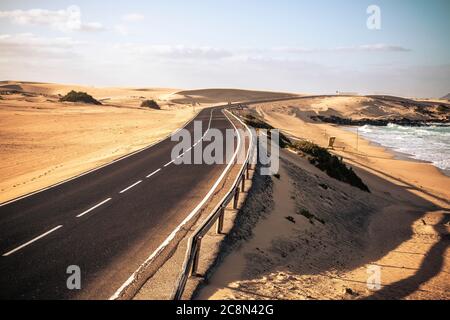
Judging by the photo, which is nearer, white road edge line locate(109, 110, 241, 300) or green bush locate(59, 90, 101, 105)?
white road edge line locate(109, 110, 241, 300)


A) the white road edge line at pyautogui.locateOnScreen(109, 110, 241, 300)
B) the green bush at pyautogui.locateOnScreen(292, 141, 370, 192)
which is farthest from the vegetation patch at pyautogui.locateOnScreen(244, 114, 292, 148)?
the white road edge line at pyautogui.locateOnScreen(109, 110, 241, 300)

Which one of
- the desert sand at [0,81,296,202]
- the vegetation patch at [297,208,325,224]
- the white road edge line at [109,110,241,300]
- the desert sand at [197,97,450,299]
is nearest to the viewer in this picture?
the white road edge line at [109,110,241,300]

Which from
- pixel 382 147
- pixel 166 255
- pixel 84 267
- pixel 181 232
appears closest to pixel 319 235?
pixel 181 232

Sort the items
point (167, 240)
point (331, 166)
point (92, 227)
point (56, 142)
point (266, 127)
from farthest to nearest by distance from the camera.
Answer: point (266, 127), point (56, 142), point (331, 166), point (92, 227), point (167, 240)

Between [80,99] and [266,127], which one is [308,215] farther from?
[80,99]

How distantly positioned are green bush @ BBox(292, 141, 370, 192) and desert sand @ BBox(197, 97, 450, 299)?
100cm

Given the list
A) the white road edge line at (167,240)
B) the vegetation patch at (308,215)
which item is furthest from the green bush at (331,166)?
the white road edge line at (167,240)

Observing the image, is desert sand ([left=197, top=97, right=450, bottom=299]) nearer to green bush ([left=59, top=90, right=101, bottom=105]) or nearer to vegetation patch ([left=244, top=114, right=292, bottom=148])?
vegetation patch ([left=244, top=114, right=292, bottom=148])

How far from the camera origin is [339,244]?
14.0 metres

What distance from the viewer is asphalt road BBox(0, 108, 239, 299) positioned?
25.7ft

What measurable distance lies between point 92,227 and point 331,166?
18.8 metres

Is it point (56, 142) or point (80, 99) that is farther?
point (80, 99)

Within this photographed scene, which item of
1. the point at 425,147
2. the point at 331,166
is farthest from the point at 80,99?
the point at 331,166

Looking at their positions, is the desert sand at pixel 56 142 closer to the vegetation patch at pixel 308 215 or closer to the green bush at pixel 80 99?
the vegetation patch at pixel 308 215
